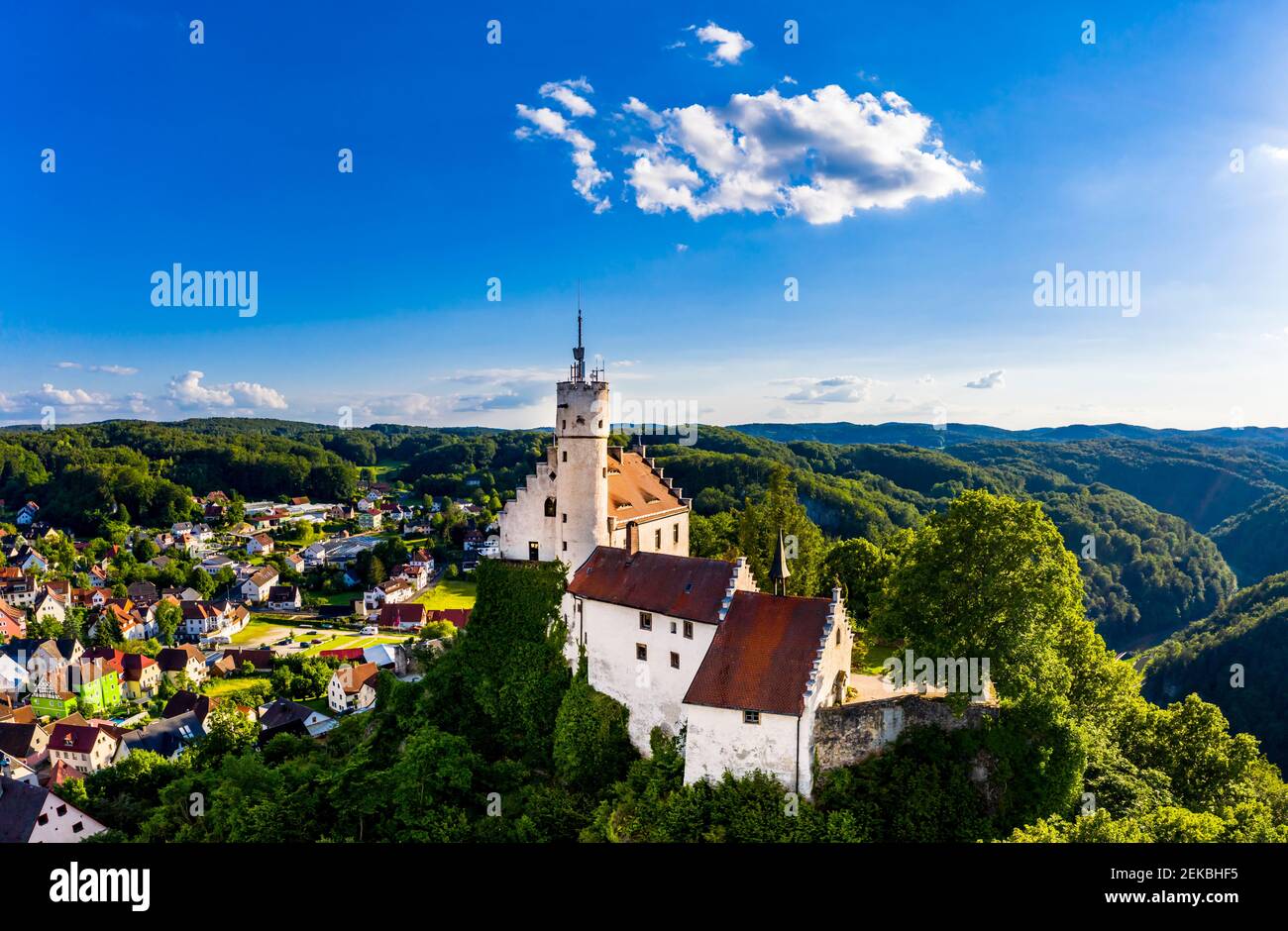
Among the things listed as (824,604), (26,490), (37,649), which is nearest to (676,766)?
(824,604)

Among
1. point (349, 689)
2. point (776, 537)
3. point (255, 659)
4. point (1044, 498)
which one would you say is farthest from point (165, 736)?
point (1044, 498)

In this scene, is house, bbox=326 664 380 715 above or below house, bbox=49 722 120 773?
above

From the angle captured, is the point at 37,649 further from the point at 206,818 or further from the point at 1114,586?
the point at 1114,586

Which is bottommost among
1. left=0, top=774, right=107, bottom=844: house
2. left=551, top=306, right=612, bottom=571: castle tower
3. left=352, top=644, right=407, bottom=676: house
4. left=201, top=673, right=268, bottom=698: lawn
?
left=201, top=673, right=268, bottom=698: lawn

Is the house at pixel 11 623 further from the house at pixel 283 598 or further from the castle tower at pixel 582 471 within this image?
the castle tower at pixel 582 471

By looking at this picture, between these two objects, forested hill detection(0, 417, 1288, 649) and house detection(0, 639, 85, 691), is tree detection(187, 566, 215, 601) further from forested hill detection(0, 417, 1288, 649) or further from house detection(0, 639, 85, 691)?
forested hill detection(0, 417, 1288, 649)

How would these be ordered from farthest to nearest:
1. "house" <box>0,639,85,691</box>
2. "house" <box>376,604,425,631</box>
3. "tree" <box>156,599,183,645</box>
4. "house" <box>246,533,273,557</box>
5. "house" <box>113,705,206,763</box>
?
"house" <box>246,533,273,557</box>, "house" <box>376,604,425,631</box>, "tree" <box>156,599,183,645</box>, "house" <box>0,639,85,691</box>, "house" <box>113,705,206,763</box>

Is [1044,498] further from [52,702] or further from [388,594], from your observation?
[52,702]

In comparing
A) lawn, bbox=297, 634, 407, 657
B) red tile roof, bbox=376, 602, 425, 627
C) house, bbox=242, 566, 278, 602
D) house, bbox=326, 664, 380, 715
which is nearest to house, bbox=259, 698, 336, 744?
house, bbox=326, 664, 380, 715
